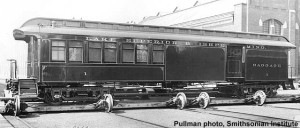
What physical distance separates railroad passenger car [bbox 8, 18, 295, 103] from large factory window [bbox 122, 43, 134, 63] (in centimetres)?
2

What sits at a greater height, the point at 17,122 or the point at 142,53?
the point at 142,53

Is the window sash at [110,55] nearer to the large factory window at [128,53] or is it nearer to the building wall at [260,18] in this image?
the large factory window at [128,53]

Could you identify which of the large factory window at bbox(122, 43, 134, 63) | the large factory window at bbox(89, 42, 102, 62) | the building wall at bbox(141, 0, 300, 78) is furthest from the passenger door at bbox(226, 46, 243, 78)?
the building wall at bbox(141, 0, 300, 78)

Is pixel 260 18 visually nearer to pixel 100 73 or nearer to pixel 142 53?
pixel 142 53

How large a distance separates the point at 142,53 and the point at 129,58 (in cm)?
63

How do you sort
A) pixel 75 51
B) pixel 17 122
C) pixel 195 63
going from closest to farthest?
pixel 17 122 < pixel 75 51 < pixel 195 63

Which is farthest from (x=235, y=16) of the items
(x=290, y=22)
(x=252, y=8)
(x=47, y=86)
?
(x=47, y=86)

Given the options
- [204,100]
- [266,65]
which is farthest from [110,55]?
[266,65]

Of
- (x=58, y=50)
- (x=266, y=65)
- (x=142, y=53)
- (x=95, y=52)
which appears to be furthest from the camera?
(x=266, y=65)

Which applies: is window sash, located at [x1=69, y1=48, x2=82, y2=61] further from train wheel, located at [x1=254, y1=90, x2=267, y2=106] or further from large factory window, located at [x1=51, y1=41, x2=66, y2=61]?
train wheel, located at [x1=254, y1=90, x2=267, y2=106]

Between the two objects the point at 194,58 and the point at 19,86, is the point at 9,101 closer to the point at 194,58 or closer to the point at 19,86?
the point at 19,86

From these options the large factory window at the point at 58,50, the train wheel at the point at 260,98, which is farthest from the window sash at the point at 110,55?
the train wheel at the point at 260,98

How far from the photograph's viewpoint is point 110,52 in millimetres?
14211

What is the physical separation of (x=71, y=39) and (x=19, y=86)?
260cm
